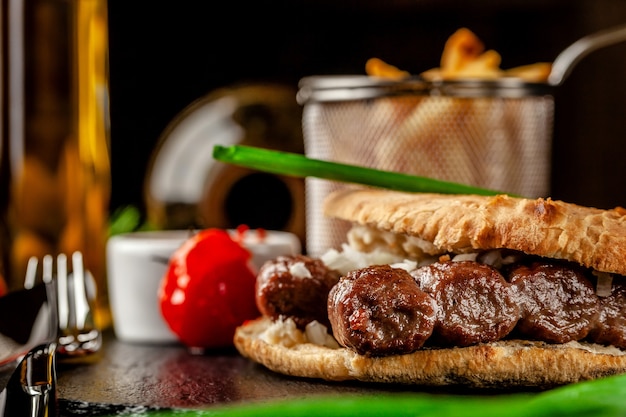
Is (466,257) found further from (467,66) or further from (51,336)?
(467,66)

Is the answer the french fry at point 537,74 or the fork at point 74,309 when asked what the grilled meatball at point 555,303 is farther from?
the french fry at point 537,74

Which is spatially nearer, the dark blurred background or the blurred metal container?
the blurred metal container

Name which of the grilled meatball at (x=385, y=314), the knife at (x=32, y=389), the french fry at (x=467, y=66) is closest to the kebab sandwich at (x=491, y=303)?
the grilled meatball at (x=385, y=314)

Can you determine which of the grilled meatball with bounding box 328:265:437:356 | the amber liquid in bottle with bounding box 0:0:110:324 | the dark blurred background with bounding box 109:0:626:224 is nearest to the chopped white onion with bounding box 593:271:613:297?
the grilled meatball with bounding box 328:265:437:356

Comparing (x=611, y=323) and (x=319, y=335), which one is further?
(x=319, y=335)

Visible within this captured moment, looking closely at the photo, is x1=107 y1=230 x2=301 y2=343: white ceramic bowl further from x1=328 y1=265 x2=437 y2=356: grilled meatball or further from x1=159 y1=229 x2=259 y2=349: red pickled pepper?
x1=328 y1=265 x2=437 y2=356: grilled meatball

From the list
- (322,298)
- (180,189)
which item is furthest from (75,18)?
(322,298)

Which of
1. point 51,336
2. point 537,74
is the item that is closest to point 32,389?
point 51,336
